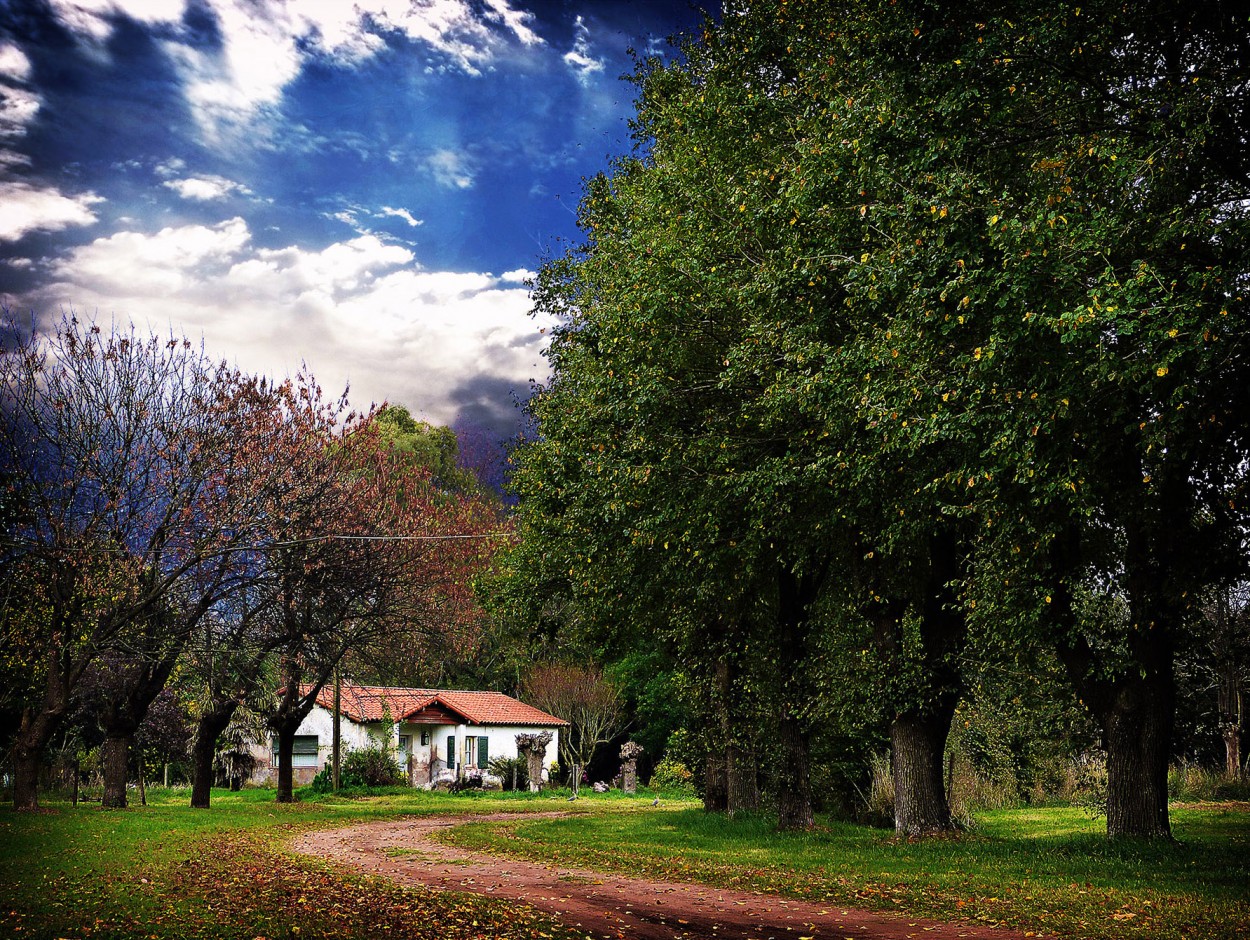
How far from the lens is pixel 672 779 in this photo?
43500 millimetres

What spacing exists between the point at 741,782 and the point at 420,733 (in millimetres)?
28646

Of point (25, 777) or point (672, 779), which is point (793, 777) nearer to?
point (25, 777)

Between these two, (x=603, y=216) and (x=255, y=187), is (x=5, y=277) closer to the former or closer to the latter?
(x=255, y=187)

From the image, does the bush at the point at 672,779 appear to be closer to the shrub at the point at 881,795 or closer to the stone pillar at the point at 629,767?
the stone pillar at the point at 629,767

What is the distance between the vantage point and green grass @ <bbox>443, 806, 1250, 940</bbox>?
10.1m

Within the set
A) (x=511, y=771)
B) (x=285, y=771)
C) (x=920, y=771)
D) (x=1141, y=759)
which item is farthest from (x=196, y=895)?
(x=511, y=771)

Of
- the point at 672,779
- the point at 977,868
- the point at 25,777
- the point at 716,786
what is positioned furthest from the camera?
the point at 672,779

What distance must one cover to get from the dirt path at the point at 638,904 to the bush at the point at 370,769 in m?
26.8

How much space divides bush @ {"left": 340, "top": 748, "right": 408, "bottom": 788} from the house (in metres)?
2.20

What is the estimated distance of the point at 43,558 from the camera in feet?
66.8

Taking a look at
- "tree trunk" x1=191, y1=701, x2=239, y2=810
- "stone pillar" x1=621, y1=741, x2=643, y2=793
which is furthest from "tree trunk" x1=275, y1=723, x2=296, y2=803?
"stone pillar" x1=621, y1=741, x2=643, y2=793

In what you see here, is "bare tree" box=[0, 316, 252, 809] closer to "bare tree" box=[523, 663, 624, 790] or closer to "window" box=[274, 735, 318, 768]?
"window" box=[274, 735, 318, 768]

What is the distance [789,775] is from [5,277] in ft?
53.9

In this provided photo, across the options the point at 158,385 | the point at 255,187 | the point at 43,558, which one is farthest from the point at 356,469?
the point at 255,187
